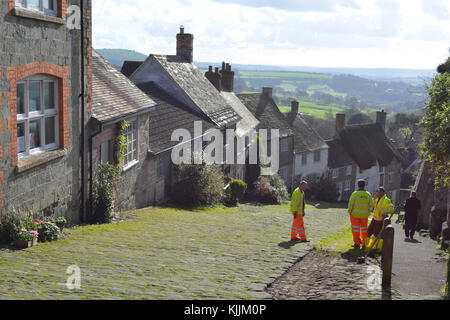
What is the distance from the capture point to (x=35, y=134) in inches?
452

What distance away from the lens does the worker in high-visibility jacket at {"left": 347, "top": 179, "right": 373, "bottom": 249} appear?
12.2m

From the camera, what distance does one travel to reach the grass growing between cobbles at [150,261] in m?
7.97

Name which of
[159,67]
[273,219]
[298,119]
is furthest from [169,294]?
[298,119]

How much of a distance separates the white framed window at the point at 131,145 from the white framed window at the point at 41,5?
568cm

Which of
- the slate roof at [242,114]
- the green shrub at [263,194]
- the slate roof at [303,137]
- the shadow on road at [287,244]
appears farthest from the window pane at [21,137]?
the slate roof at [303,137]

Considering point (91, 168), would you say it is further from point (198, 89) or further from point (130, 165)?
point (198, 89)

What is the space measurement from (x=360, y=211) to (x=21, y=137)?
7.90m

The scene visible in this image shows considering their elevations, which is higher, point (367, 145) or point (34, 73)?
point (34, 73)

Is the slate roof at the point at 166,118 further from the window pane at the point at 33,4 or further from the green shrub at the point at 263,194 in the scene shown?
the window pane at the point at 33,4

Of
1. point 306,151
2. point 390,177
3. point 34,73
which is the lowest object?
point 390,177

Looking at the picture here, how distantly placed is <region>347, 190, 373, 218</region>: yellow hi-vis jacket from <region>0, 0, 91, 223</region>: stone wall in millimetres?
6973

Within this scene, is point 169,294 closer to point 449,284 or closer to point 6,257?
point 6,257

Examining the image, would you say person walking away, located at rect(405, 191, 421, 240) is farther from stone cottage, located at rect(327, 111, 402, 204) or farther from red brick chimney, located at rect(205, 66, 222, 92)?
stone cottage, located at rect(327, 111, 402, 204)

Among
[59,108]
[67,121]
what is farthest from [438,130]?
[59,108]
